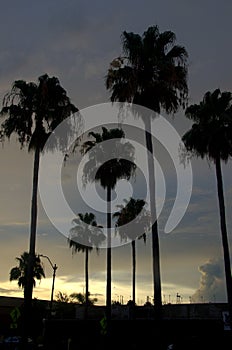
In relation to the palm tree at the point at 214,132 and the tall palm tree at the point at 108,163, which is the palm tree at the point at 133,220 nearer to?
the tall palm tree at the point at 108,163

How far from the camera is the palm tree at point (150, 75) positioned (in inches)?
985

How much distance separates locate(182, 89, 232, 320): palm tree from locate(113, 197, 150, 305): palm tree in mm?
22670

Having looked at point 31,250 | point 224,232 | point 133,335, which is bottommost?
point 133,335

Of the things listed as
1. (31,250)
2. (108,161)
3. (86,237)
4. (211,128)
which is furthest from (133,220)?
(31,250)

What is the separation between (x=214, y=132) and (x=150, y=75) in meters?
8.71

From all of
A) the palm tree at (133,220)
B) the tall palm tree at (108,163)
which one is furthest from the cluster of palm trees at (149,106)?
the palm tree at (133,220)

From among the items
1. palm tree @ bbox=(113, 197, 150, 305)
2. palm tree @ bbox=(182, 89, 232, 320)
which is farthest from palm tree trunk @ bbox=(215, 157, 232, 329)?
palm tree @ bbox=(113, 197, 150, 305)

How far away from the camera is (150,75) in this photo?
25219 millimetres

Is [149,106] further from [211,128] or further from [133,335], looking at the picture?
[133,335]

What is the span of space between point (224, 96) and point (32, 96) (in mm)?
13255

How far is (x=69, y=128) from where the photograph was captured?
29.0 meters

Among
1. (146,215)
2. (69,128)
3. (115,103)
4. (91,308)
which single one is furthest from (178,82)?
(91,308)

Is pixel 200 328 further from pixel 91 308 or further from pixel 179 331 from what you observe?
pixel 91 308

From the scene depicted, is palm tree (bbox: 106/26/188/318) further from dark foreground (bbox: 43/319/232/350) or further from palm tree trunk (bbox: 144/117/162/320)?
dark foreground (bbox: 43/319/232/350)
